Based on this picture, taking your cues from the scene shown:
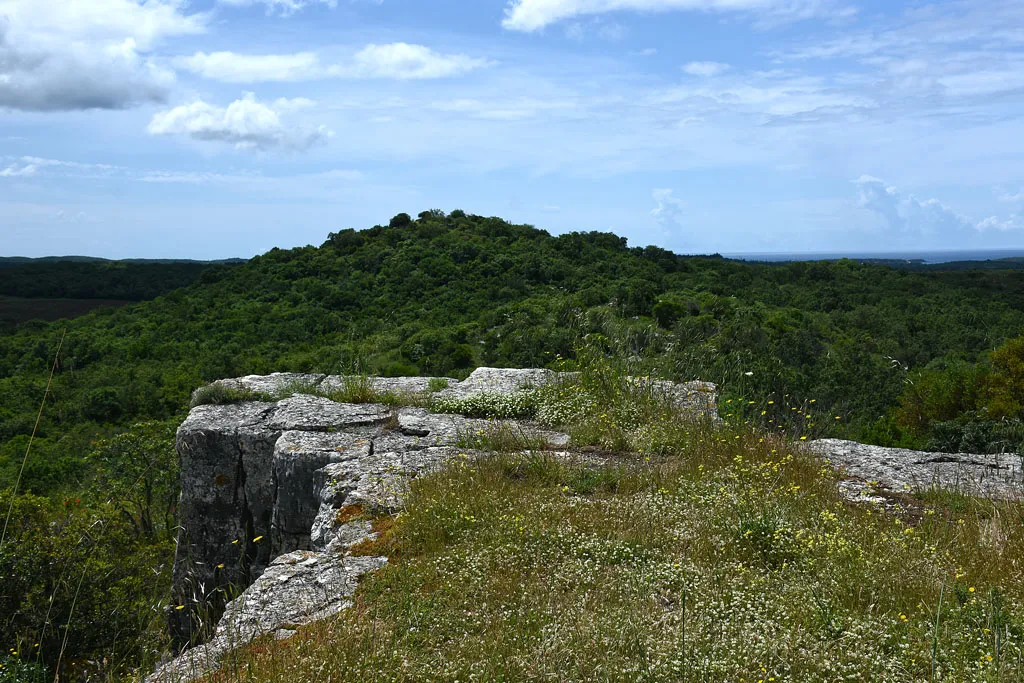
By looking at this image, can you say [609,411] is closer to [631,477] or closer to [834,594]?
[631,477]

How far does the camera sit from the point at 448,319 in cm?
2789

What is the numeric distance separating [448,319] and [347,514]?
23.4m

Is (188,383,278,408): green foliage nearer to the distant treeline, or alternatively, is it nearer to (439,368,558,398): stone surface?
(439,368,558,398): stone surface

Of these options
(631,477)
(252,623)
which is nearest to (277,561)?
(252,623)

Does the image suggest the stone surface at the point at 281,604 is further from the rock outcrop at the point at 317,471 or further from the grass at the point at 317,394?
the grass at the point at 317,394

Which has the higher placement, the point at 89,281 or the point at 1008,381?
the point at 89,281

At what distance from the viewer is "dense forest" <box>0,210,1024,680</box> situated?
7.54 metres

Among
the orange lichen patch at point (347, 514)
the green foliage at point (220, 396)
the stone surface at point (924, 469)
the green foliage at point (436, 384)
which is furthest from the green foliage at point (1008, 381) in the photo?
the green foliage at point (220, 396)

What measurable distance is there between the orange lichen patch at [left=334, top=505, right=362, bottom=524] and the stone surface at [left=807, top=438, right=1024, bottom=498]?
3.59m

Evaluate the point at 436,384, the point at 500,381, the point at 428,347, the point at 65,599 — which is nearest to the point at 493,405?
the point at 500,381

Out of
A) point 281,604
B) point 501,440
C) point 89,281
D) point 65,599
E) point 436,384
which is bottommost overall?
point 65,599

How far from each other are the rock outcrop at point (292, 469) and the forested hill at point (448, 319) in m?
8.94

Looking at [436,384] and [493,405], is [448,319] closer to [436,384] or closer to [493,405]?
[436,384]

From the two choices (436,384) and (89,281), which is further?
(89,281)
